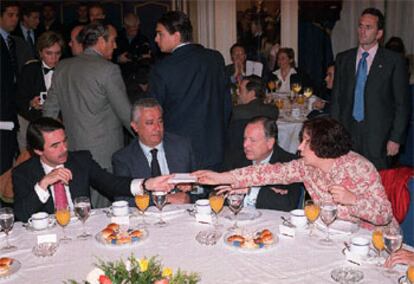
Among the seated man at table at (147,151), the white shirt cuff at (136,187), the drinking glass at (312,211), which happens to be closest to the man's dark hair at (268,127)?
the seated man at table at (147,151)

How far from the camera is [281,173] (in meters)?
2.87

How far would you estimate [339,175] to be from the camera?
2.60m

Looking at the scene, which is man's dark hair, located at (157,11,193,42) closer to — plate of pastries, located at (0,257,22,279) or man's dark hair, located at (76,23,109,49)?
man's dark hair, located at (76,23,109,49)

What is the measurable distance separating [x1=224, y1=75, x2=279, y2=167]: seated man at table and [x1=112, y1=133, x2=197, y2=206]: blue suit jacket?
13.8 inches

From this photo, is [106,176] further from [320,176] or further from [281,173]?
[320,176]

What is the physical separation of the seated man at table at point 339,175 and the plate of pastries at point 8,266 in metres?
1.31

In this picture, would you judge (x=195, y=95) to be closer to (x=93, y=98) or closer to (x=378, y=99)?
(x=93, y=98)

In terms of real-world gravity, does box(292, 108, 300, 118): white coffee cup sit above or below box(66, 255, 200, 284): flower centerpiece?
below

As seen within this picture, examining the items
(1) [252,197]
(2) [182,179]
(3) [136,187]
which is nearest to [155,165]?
(3) [136,187]

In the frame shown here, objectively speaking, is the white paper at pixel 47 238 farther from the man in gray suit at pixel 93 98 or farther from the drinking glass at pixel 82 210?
the man in gray suit at pixel 93 98

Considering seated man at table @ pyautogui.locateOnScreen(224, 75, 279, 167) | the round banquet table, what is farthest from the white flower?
seated man at table @ pyautogui.locateOnScreen(224, 75, 279, 167)

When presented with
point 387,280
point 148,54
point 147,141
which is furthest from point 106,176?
point 148,54

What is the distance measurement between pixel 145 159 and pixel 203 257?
117 cm

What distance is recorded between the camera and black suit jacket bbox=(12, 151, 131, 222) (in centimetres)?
276
